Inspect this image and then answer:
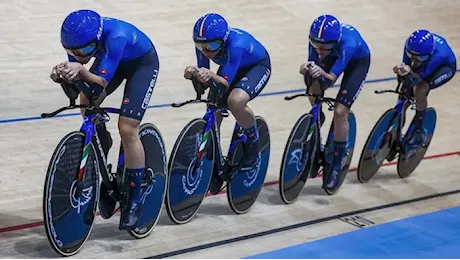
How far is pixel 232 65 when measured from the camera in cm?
441

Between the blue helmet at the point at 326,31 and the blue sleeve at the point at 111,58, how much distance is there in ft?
4.76

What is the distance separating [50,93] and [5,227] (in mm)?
2415

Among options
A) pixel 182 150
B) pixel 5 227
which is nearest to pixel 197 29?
pixel 182 150

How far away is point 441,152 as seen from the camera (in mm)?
6609

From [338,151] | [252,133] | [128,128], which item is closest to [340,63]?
[338,151]

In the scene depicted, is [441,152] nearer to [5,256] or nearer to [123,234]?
[123,234]

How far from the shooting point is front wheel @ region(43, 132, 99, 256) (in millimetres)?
3793

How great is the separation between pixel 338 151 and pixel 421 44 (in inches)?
37.9

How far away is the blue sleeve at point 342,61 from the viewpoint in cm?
493

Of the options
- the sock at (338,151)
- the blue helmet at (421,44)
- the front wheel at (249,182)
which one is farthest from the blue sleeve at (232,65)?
the blue helmet at (421,44)

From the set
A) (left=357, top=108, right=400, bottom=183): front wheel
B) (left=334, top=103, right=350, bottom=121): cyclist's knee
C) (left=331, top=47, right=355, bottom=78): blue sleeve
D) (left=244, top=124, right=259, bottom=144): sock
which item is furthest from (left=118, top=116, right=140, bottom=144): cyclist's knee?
(left=357, top=108, right=400, bottom=183): front wheel

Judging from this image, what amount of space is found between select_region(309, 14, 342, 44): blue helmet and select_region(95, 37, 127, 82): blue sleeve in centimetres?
145

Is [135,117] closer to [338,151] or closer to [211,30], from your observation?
[211,30]

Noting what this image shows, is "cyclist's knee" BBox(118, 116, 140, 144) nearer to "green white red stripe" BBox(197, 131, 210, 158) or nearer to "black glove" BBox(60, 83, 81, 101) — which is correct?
"black glove" BBox(60, 83, 81, 101)
